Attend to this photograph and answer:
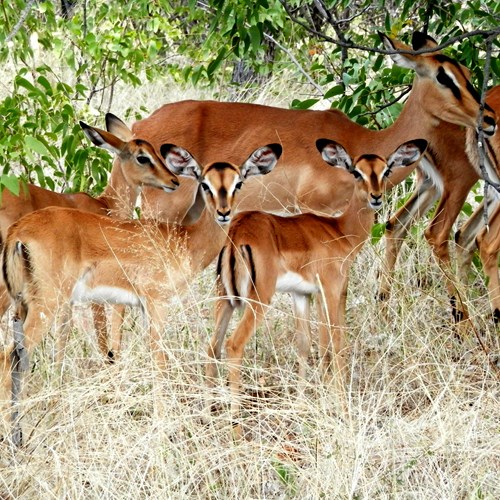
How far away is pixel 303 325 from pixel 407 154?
114 centimetres

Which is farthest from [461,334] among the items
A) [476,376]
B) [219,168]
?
[219,168]

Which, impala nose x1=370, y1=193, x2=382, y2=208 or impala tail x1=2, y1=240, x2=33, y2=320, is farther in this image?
impala nose x1=370, y1=193, x2=382, y2=208

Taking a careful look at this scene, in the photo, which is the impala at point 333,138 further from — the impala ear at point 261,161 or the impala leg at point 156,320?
the impala leg at point 156,320

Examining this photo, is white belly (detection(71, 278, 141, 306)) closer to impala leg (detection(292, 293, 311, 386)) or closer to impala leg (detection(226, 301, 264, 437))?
impala leg (detection(226, 301, 264, 437))

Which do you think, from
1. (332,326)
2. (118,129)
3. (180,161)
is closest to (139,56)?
(118,129)

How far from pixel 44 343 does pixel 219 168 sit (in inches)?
46.3

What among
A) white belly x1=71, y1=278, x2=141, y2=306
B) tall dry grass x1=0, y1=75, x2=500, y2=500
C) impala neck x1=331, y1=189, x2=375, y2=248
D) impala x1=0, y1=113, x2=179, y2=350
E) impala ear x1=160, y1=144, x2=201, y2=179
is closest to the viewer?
tall dry grass x1=0, y1=75, x2=500, y2=500

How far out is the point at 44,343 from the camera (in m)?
5.73

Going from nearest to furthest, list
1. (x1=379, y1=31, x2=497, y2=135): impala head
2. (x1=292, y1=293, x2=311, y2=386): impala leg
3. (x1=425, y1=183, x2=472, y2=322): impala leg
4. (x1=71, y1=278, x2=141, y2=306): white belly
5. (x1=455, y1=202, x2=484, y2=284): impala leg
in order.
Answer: (x1=71, y1=278, x2=141, y2=306): white belly → (x1=292, y1=293, x2=311, y2=386): impala leg → (x1=379, y1=31, x2=497, y2=135): impala head → (x1=425, y1=183, x2=472, y2=322): impala leg → (x1=455, y1=202, x2=484, y2=284): impala leg

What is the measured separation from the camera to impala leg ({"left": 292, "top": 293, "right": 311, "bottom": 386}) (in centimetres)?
600

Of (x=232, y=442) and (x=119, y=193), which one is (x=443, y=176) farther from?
(x=232, y=442)

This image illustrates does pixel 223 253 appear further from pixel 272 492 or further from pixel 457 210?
pixel 457 210

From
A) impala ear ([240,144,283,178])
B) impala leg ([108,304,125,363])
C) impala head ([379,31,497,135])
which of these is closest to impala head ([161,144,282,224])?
impala ear ([240,144,283,178])

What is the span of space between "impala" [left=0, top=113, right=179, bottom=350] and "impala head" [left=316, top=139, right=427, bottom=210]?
940 millimetres
